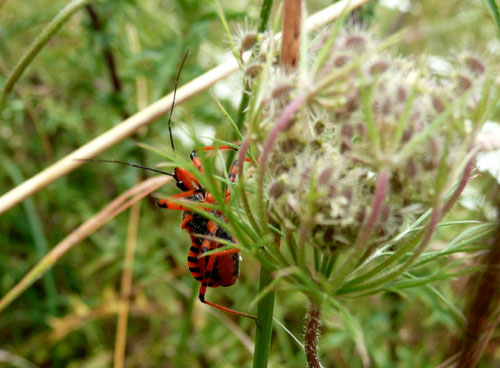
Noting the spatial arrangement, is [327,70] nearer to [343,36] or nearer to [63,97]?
[343,36]

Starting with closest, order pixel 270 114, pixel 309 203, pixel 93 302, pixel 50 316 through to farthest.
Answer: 1. pixel 309 203
2. pixel 270 114
3. pixel 50 316
4. pixel 93 302

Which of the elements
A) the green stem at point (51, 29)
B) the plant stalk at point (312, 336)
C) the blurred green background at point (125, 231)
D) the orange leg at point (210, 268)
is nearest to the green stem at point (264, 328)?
the plant stalk at point (312, 336)

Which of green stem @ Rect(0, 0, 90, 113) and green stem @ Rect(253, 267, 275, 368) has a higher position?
green stem @ Rect(0, 0, 90, 113)

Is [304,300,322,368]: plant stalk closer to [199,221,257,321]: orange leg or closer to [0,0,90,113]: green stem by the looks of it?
[199,221,257,321]: orange leg

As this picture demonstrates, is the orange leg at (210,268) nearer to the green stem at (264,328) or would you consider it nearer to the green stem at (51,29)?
the green stem at (264,328)

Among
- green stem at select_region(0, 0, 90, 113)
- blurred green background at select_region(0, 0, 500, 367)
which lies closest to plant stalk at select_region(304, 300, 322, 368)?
green stem at select_region(0, 0, 90, 113)

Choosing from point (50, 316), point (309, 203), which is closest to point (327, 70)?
point (309, 203)

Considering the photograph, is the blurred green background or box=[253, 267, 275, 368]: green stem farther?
the blurred green background

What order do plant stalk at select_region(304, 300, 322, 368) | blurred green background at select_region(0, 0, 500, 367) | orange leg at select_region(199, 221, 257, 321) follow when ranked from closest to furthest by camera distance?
plant stalk at select_region(304, 300, 322, 368) → orange leg at select_region(199, 221, 257, 321) → blurred green background at select_region(0, 0, 500, 367)
